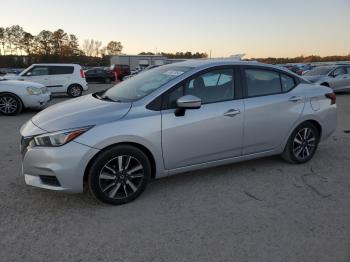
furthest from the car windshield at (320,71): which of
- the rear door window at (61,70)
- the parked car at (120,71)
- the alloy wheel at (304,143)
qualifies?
the parked car at (120,71)

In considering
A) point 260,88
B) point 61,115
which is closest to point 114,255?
point 61,115

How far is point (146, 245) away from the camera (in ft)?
9.48

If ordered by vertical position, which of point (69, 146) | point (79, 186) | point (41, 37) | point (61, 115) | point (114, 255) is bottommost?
point (114, 255)

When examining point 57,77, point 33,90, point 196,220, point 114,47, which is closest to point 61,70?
point 57,77

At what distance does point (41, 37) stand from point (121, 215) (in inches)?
3756

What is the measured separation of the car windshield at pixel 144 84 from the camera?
3.99 metres

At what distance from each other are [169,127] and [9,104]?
7.57m

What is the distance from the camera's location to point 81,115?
11.7 ft

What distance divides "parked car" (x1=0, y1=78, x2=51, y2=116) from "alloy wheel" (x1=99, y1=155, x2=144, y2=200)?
727 cm

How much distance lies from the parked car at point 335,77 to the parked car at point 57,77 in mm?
10858

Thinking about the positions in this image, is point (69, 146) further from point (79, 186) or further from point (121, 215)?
point (121, 215)

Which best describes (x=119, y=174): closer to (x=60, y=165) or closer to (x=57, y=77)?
(x=60, y=165)

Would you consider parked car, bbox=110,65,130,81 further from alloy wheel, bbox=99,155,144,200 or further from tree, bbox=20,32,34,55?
tree, bbox=20,32,34,55

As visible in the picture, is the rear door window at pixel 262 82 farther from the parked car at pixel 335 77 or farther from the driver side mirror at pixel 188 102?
the parked car at pixel 335 77
